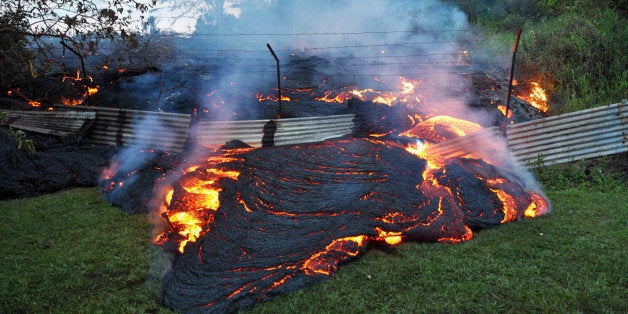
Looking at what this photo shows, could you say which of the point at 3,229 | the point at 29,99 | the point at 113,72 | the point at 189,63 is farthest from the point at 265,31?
the point at 3,229

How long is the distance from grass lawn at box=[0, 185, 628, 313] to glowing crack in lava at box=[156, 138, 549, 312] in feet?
0.72

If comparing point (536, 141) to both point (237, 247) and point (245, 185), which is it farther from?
point (237, 247)

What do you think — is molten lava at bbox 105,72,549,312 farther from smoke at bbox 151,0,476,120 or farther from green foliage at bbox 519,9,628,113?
green foliage at bbox 519,9,628,113

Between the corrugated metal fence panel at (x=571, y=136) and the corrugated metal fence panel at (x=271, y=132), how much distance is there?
10.9 ft

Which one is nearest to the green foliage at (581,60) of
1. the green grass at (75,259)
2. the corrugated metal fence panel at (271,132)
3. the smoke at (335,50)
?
the smoke at (335,50)

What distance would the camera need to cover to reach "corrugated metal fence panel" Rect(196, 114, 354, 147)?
8.77 m

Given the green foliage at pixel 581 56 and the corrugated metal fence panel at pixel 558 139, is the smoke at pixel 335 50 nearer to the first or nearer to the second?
the corrugated metal fence panel at pixel 558 139

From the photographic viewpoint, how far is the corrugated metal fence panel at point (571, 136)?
7961 millimetres

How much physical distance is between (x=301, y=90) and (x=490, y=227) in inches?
238

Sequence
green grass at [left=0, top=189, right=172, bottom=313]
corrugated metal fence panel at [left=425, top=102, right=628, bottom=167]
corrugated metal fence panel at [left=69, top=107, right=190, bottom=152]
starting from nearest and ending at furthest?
1. green grass at [left=0, top=189, right=172, bottom=313]
2. corrugated metal fence panel at [left=425, top=102, right=628, bottom=167]
3. corrugated metal fence panel at [left=69, top=107, right=190, bottom=152]

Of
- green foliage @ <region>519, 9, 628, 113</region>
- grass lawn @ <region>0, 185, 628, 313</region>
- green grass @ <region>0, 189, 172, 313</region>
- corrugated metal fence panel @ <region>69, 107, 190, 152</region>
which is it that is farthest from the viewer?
green foliage @ <region>519, 9, 628, 113</region>

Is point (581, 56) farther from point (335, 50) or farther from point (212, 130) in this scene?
point (212, 130)

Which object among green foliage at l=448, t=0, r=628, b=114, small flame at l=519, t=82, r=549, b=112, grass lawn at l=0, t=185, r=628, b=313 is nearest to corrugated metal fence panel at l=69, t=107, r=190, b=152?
grass lawn at l=0, t=185, r=628, b=313

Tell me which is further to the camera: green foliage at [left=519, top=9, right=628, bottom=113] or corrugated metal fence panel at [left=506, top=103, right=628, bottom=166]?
green foliage at [left=519, top=9, right=628, bottom=113]
